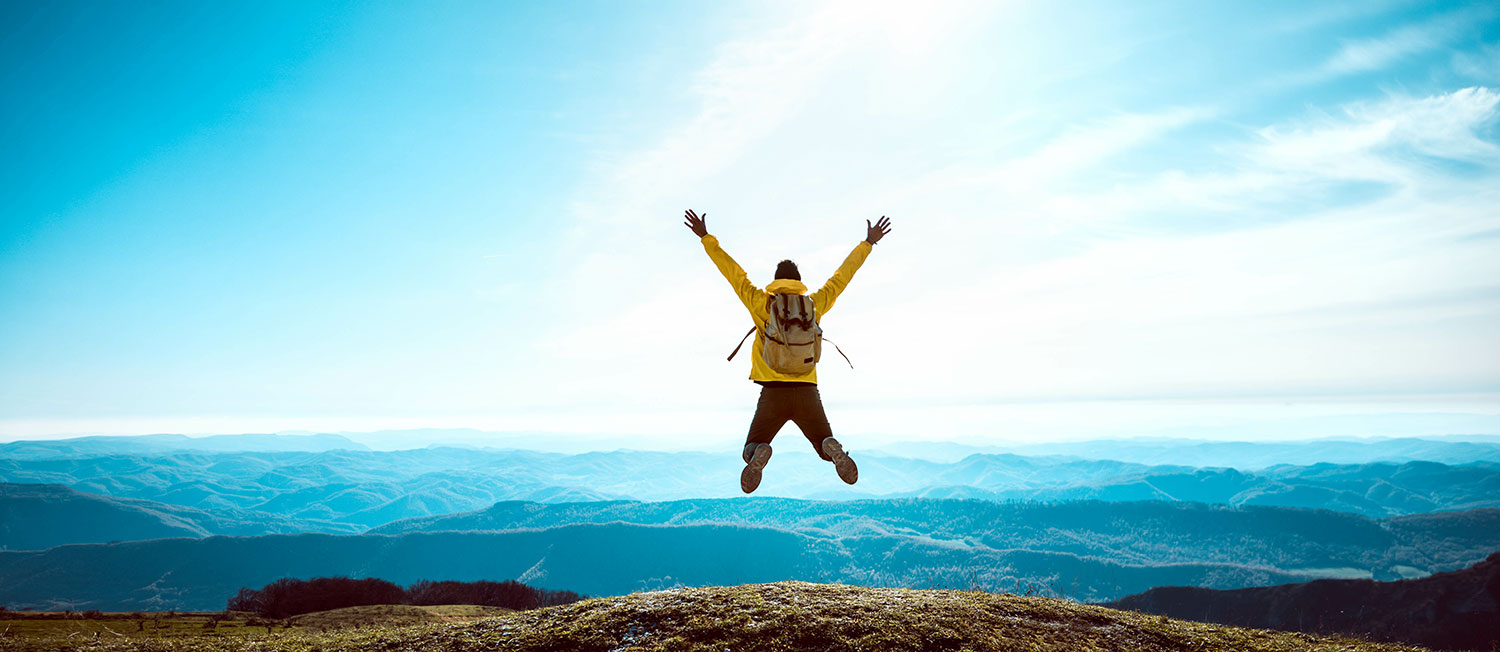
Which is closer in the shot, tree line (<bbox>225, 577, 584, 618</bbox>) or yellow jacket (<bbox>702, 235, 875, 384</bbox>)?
yellow jacket (<bbox>702, 235, 875, 384</bbox>)

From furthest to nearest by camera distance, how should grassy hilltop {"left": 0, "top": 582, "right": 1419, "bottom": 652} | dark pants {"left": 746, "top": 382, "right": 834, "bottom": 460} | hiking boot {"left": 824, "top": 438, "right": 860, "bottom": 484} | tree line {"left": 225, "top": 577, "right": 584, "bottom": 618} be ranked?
tree line {"left": 225, "top": 577, "right": 584, "bottom": 618} → grassy hilltop {"left": 0, "top": 582, "right": 1419, "bottom": 652} → dark pants {"left": 746, "top": 382, "right": 834, "bottom": 460} → hiking boot {"left": 824, "top": 438, "right": 860, "bottom": 484}

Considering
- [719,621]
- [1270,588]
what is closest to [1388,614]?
[1270,588]

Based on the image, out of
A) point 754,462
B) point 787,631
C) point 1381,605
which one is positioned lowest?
point 1381,605

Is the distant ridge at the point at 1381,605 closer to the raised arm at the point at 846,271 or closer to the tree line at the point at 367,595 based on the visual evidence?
the tree line at the point at 367,595

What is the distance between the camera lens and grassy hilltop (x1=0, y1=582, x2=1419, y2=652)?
12.3 meters

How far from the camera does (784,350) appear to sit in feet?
30.8

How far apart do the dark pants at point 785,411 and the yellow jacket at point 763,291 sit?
0.19m

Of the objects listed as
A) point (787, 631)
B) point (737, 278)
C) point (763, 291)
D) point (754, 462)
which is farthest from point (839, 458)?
point (787, 631)

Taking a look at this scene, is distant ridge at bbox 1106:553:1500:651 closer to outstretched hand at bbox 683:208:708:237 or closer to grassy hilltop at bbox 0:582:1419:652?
grassy hilltop at bbox 0:582:1419:652

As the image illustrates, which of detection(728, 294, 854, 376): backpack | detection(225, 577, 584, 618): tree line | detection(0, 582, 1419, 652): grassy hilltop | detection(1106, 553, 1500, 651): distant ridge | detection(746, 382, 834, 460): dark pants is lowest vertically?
detection(1106, 553, 1500, 651): distant ridge

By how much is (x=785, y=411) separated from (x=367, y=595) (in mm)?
62277

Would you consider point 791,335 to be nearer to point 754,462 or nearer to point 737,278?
point 737,278

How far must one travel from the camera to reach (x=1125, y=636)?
13.6 metres

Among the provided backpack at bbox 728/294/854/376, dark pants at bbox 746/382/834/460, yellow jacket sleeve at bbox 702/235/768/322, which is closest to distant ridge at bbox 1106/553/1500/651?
dark pants at bbox 746/382/834/460
